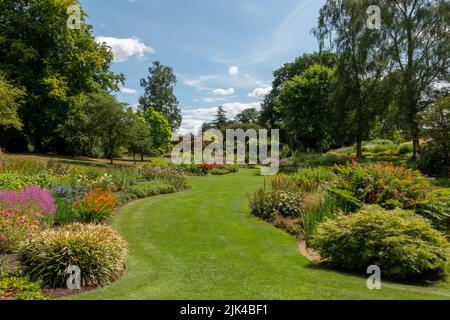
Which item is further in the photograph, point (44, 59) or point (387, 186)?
point (44, 59)

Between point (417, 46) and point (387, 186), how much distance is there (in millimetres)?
19025

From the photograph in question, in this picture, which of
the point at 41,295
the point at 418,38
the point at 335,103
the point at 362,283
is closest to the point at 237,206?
the point at 362,283

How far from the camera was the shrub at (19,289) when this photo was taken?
12.6 feet

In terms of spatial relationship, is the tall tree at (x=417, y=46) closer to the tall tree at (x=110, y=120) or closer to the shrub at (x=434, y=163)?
the shrub at (x=434, y=163)

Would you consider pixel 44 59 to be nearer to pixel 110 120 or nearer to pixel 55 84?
pixel 55 84

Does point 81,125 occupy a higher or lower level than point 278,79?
lower

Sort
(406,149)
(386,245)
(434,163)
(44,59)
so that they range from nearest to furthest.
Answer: (386,245)
(434,163)
(44,59)
(406,149)

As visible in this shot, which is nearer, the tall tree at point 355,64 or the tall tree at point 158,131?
the tall tree at point 355,64

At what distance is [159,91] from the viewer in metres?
50.2

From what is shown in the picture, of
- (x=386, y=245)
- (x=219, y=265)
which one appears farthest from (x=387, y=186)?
(x=219, y=265)

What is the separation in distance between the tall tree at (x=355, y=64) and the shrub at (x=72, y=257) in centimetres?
2215

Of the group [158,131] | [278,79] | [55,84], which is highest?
[278,79]

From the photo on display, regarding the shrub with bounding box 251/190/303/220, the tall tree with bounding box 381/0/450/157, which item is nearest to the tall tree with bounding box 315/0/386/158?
the tall tree with bounding box 381/0/450/157

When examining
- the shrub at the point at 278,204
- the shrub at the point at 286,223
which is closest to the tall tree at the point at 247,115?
the shrub at the point at 278,204
